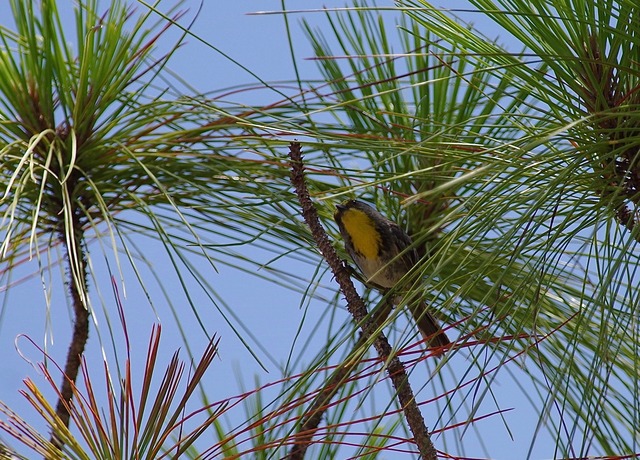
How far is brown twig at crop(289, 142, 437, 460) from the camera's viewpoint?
1223 mm

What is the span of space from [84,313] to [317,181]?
54 cm

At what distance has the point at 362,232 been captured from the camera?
2.10 meters

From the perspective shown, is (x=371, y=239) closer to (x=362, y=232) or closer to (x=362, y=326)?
(x=362, y=232)

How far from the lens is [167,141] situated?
5.78ft

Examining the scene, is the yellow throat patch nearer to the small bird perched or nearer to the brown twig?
the small bird perched

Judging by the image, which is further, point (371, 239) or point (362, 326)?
point (371, 239)

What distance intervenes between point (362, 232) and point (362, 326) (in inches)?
33.5

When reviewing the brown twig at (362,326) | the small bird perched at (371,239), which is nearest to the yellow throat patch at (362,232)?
the small bird perched at (371,239)

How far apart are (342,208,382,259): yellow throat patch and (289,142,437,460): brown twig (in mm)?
633

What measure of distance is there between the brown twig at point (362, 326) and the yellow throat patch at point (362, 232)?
24.9 inches

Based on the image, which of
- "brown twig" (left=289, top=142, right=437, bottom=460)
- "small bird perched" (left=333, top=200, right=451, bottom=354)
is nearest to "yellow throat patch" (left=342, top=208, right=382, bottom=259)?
"small bird perched" (left=333, top=200, right=451, bottom=354)

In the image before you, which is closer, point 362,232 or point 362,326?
point 362,326

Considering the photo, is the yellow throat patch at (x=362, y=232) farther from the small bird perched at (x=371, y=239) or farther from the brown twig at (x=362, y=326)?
the brown twig at (x=362, y=326)

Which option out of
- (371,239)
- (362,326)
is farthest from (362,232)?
(362,326)
